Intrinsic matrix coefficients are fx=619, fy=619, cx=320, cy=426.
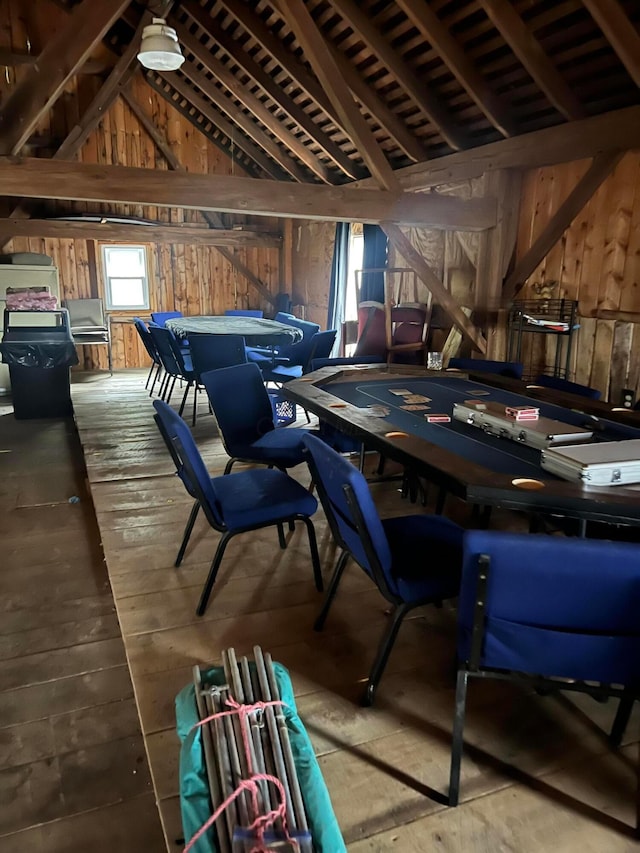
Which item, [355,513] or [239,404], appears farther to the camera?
[239,404]

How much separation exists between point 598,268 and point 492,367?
143 cm

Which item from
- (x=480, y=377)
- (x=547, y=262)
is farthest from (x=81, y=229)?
(x=480, y=377)

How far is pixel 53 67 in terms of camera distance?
4605mm

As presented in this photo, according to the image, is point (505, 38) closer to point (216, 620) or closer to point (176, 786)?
point (216, 620)

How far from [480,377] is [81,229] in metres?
7.51

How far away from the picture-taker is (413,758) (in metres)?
1.86

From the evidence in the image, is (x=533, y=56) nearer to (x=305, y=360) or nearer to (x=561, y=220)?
(x=561, y=220)

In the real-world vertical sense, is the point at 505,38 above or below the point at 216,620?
above

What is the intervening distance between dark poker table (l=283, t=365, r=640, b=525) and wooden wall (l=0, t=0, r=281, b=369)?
22.6 feet

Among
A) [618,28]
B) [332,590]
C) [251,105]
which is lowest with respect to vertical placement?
[332,590]

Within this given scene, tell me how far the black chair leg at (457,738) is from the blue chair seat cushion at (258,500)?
121 centimetres

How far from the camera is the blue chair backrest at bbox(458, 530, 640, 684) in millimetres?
1404

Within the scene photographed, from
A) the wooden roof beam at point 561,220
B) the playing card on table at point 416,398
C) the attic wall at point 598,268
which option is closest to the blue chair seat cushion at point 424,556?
the playing card on table at point 416,398

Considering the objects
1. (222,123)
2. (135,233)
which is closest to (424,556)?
(222,123)
